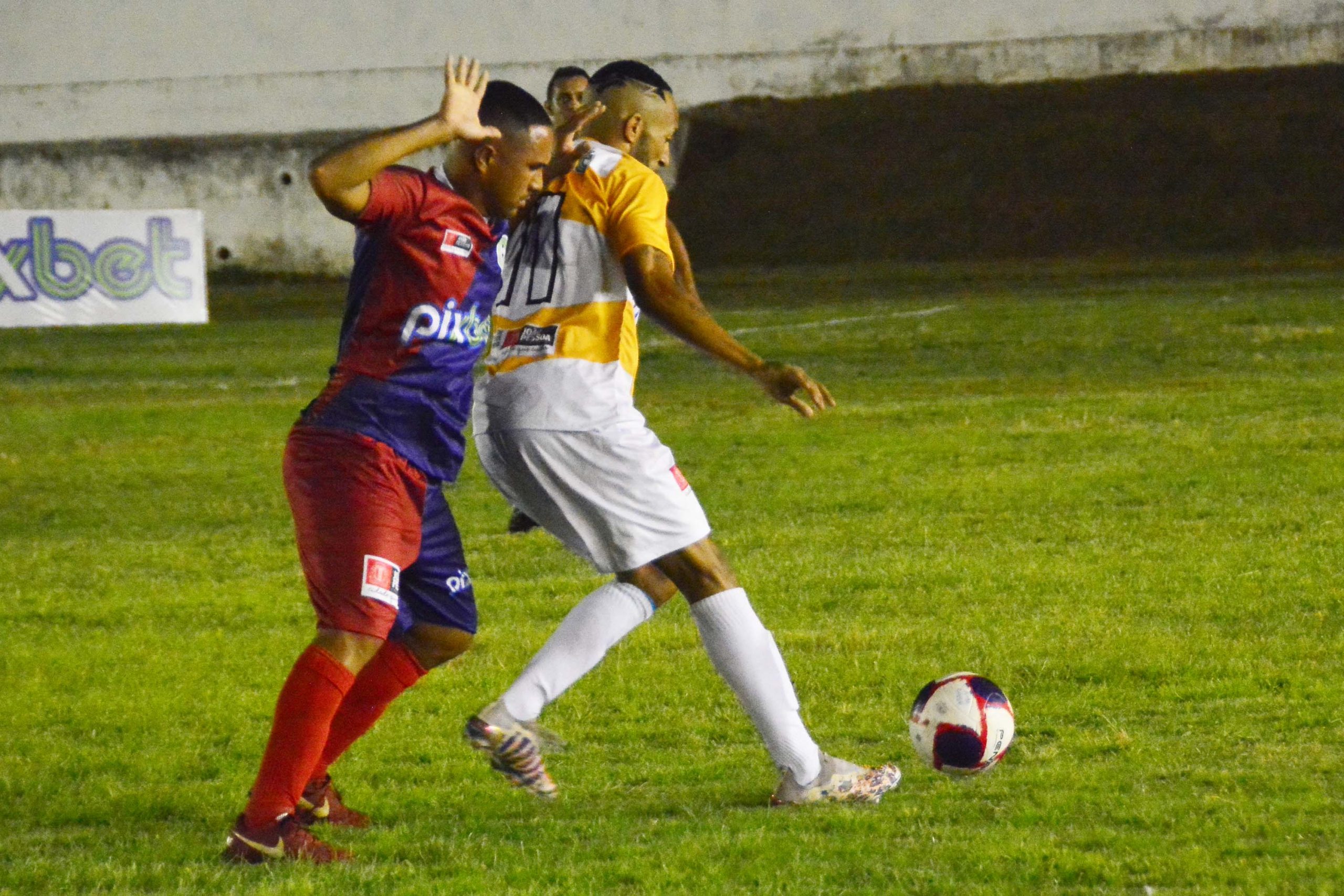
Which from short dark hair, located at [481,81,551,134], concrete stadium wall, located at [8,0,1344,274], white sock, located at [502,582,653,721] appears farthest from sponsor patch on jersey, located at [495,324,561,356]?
Result: concrete stadium wall, located at [8,0,1344,274]

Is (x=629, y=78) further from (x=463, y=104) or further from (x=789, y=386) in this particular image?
(x=789, y=386)

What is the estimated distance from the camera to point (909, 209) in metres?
36.1

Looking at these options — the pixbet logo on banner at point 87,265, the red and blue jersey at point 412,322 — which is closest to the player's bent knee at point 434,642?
the red and blue jersey at point 412,322

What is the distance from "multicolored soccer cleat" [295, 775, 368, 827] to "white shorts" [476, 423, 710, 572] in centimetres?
91

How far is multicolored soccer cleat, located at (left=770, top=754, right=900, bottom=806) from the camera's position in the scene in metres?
4.46

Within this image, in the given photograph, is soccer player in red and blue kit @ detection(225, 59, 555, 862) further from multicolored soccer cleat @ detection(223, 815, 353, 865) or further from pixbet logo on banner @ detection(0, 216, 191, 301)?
pixbet logo on banner @ detection(0, 216, 191, 301)

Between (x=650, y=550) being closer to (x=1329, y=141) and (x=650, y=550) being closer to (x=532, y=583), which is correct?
(x=532, y=583)

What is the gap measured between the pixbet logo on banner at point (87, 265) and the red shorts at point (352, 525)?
22.5 metres

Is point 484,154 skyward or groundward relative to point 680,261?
skyward

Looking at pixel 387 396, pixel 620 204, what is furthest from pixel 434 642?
pixel 620 204

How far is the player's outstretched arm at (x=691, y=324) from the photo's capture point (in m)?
4.34

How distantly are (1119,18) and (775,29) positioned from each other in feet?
22.9

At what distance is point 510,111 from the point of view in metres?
4.26

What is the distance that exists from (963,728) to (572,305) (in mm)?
1516
